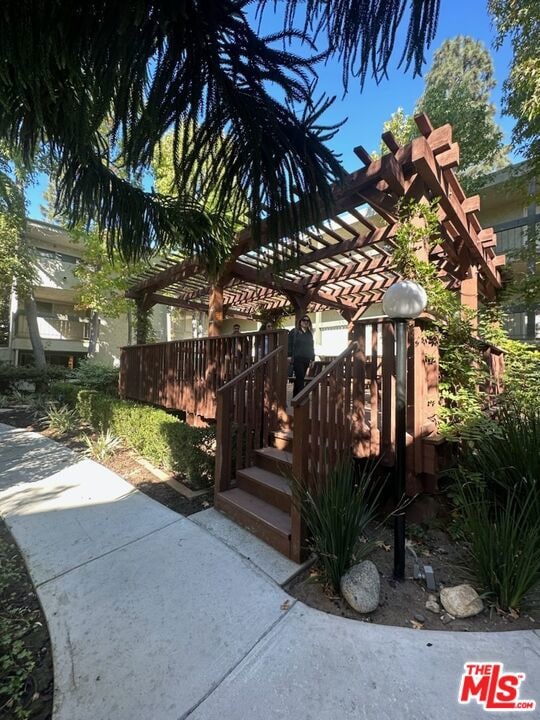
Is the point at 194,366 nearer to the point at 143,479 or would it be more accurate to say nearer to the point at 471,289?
A: the point at 143,479

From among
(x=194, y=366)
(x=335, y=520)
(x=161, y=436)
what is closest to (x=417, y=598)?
(x=335, y=520)

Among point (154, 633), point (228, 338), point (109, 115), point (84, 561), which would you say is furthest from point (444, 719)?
point (228, 338)

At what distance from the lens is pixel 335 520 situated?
93.1 inches

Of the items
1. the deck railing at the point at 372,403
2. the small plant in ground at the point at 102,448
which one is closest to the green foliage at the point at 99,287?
the small plant in ground at the point at 102,448

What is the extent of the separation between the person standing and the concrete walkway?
2.60m

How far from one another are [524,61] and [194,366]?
25.4ft

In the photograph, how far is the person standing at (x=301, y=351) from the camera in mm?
5168

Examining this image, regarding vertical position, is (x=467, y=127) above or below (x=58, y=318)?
above

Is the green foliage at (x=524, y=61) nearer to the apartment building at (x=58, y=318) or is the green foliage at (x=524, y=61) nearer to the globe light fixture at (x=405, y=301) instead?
the globe light fixture at (x=405, y=301)

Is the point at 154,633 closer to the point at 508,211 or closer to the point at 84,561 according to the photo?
the point at 84,561

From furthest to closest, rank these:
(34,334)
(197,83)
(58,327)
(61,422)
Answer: (58,327) → (34,334) → (61,422) → (197,83)

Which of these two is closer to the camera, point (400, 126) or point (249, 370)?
point (249, 370)

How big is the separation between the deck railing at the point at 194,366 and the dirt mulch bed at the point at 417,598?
7.99ft

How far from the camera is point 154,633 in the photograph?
2.02 m
